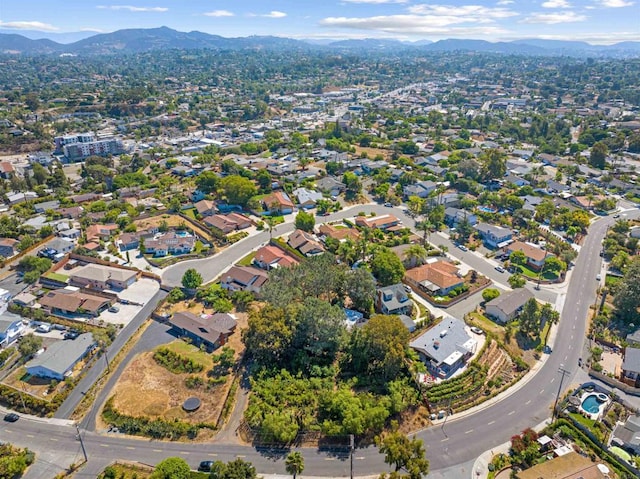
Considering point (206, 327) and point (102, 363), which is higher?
point (206, 327)

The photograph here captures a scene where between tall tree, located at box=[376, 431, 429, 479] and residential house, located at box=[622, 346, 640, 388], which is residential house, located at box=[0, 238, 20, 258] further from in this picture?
residential house, located at box=[622, 346, 640, 388]

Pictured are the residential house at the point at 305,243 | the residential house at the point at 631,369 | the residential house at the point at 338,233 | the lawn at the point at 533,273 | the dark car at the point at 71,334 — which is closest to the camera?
the residential house at the point at 631,369

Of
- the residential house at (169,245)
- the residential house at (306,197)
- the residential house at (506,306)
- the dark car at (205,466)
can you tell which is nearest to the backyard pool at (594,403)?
the residential house at (506,306)

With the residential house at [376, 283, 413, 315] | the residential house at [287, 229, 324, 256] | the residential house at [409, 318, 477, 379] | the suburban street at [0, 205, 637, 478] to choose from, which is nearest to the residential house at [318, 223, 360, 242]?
the residential house at [287, 229, 324, 256]

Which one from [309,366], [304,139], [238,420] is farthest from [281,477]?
[304,139]

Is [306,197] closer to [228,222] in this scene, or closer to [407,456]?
[228,222]

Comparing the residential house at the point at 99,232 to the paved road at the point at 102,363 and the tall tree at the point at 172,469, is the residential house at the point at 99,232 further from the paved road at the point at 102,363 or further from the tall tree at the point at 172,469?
the tall tree at the point at 172,469

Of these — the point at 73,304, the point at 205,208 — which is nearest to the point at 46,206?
the point at 205,208
